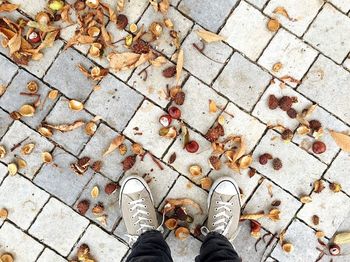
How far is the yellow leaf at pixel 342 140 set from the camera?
369 centimetres

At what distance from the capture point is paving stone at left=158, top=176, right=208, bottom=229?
12.2 feet

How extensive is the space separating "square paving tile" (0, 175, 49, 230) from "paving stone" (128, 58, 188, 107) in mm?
1083

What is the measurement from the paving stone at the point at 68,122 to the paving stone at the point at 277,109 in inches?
50.7

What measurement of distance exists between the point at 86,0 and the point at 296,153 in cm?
195

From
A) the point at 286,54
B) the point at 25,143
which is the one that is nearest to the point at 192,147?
the point at 286,54

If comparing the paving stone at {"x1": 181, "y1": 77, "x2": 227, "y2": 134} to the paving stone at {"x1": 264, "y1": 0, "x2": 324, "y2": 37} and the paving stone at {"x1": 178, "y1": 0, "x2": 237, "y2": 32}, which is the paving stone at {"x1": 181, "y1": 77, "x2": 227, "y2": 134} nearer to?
the paving stone at {"x1": 178, "y1": 0, "x2": 237, "y2": 32}

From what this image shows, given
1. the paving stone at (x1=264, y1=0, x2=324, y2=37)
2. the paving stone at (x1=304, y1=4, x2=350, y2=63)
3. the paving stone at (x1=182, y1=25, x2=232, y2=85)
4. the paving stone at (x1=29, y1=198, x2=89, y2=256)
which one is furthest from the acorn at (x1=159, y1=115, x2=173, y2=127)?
the paving stone at (x1=304, y1=4, x2=350, y2=63)

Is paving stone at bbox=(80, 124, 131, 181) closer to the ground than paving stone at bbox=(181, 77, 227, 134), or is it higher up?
closer to the ground

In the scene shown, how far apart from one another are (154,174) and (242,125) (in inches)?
30.2

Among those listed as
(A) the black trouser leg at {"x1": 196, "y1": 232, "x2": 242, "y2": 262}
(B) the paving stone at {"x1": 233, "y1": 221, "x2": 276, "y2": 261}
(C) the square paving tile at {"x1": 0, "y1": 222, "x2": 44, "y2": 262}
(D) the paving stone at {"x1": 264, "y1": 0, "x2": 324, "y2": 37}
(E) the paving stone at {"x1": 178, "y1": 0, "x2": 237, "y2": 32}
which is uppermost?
(D) the paving stone at {"x1": 264, "y1": 0, "x2": 324, "y2": 37}

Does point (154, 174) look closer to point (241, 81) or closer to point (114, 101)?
point (114, 101)

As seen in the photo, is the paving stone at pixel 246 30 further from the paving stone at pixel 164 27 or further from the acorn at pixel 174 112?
the acorn at pixel 174 112

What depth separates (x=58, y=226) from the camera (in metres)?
3.71

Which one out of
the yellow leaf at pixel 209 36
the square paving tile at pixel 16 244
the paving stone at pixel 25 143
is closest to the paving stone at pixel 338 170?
the yellow leaf at pixel 209 36
